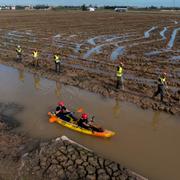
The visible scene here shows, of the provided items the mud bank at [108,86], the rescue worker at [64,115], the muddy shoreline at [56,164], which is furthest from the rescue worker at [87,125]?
the mud bank at [108,86]

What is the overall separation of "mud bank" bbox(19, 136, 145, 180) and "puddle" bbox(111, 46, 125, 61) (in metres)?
17.0

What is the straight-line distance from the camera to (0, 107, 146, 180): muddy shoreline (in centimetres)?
996

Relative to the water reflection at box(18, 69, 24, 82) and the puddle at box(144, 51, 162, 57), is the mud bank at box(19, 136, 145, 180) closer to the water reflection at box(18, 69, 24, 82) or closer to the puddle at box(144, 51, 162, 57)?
the water reflection at box(18, 69, 24, 82)

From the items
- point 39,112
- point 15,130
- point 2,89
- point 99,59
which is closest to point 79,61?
point 99,59

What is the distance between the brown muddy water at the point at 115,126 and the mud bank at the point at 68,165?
4.17 feet

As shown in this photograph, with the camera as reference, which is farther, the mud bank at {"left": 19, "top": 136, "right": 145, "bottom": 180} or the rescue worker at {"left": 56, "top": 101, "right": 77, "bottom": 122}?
the rescue worker at {"left": 56, "top": 101, "right": 77, "bottom": 122}

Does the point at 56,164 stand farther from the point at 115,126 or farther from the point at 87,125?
the point at 115,126

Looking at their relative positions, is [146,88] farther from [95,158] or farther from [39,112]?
Result: [95,158]

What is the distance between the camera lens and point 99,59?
88.4 ft

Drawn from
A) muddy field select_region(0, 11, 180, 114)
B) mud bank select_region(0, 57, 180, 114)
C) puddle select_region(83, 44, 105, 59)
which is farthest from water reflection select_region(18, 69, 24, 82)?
puddle select_region(83, 44, 105, 59)

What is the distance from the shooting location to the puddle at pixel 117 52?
27805 millimetres

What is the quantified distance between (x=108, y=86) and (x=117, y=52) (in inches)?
441

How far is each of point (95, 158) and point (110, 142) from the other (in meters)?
2.27

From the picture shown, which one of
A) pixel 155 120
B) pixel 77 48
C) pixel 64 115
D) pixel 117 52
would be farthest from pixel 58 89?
pixel 77 48
